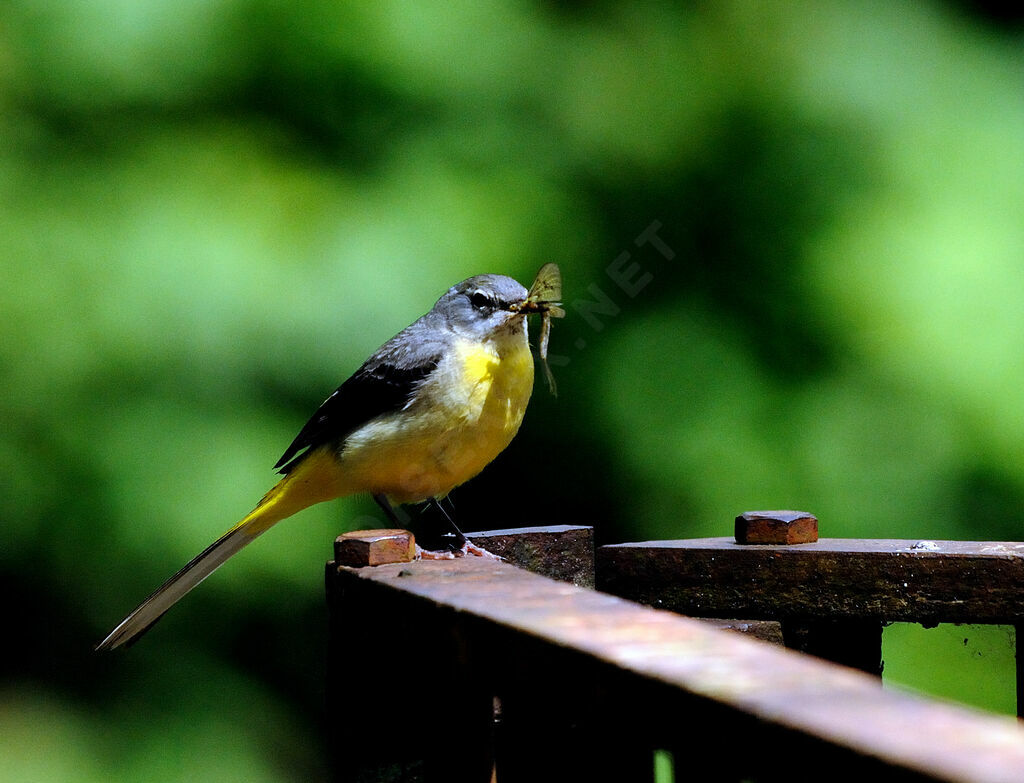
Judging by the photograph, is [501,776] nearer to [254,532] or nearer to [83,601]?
[254,532]

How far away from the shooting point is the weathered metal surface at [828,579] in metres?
2.10

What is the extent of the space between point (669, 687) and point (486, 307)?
2.37 metres

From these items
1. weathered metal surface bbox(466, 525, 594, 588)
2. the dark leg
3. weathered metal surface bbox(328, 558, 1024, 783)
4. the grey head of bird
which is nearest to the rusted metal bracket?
weathered metal surface bbox(328, 558, 1024, 783)

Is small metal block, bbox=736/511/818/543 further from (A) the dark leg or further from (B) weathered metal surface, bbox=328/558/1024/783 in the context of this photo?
(B) weathered metal surface, bbox=328/558/1024/783

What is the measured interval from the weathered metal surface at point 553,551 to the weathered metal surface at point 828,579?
0.03 m

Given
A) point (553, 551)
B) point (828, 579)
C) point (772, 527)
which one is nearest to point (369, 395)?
point (553, 551)

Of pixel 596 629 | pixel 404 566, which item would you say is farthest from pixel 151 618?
pixel 596 629

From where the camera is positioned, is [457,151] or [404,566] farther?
[457,151]

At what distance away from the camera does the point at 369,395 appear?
10.5 feet

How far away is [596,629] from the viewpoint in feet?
3.81

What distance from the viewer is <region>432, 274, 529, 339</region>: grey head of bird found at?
3217mm

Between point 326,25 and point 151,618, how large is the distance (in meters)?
2.29

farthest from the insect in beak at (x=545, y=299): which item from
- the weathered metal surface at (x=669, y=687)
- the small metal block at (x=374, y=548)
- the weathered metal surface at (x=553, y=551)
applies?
the weathered metal surface at (x=669, y=687)

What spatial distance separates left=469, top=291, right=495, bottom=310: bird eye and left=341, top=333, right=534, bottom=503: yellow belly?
15cm
